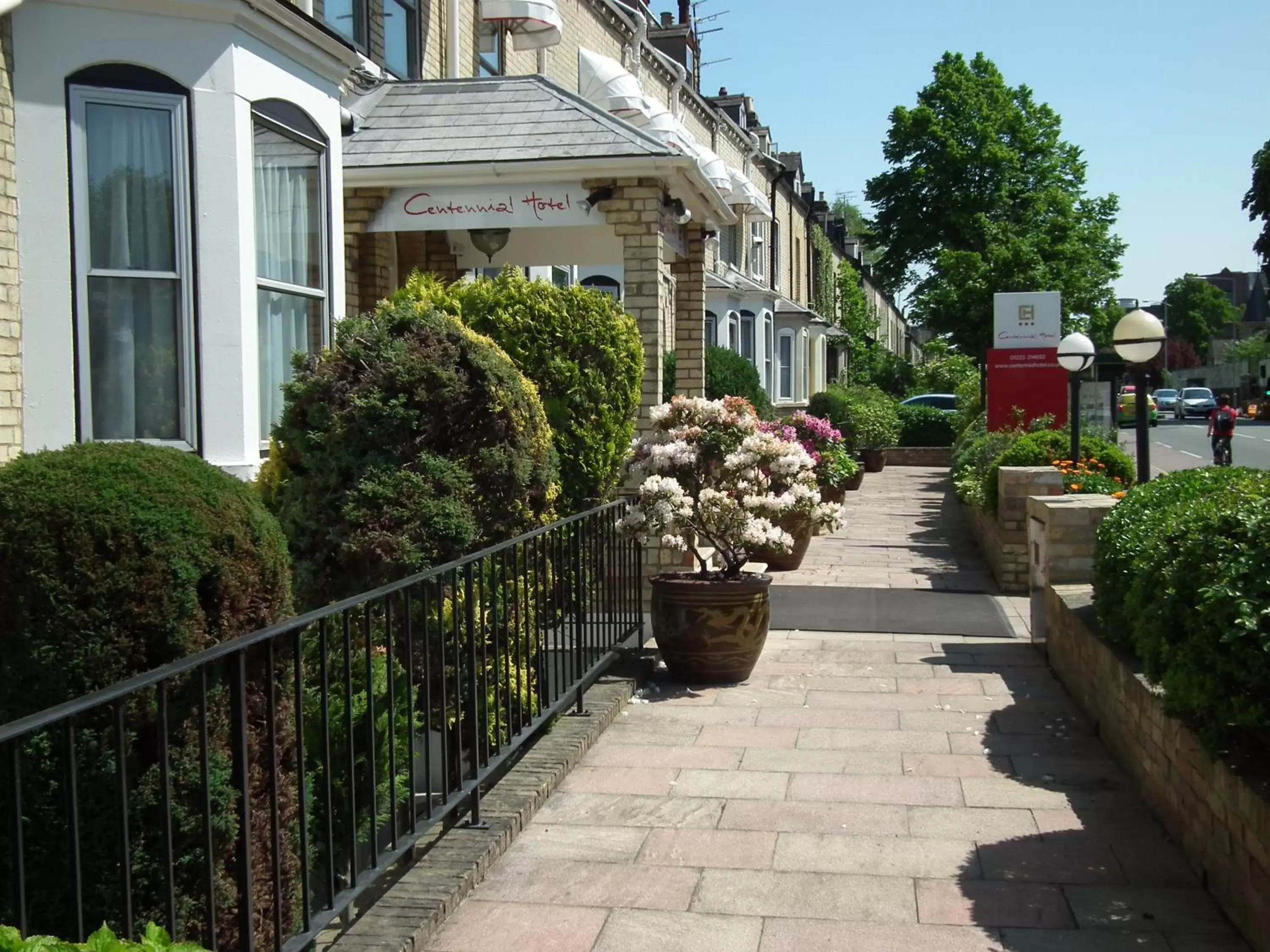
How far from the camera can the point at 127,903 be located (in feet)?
8.46

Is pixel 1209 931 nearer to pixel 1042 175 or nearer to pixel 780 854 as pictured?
pixel 780 854

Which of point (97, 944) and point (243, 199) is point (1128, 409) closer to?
point (243, 199)

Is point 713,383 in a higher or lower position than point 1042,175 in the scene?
lower


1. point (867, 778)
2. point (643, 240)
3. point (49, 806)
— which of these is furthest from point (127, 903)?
point (643, 240)

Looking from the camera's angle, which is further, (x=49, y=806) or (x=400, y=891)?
(x=400, y=891)

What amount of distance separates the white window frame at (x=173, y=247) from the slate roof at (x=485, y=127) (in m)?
3.82

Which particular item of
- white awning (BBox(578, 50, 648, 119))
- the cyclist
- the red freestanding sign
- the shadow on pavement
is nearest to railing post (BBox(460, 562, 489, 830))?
the shadow on pavement

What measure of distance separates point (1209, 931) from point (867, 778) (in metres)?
1.93

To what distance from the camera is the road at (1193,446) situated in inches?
1294

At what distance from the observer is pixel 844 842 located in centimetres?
493

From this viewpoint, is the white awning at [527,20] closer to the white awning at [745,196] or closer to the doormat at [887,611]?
the white awning at [745,196]

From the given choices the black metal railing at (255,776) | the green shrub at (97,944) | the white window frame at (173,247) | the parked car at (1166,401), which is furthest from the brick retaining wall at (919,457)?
the parked car at (1166,401)

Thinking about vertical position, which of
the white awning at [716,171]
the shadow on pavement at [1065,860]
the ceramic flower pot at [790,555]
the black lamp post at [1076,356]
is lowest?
the shadow on pavement at [1065,860]

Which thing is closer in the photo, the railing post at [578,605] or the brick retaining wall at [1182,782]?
the brick retaining wall at [1182,782]
